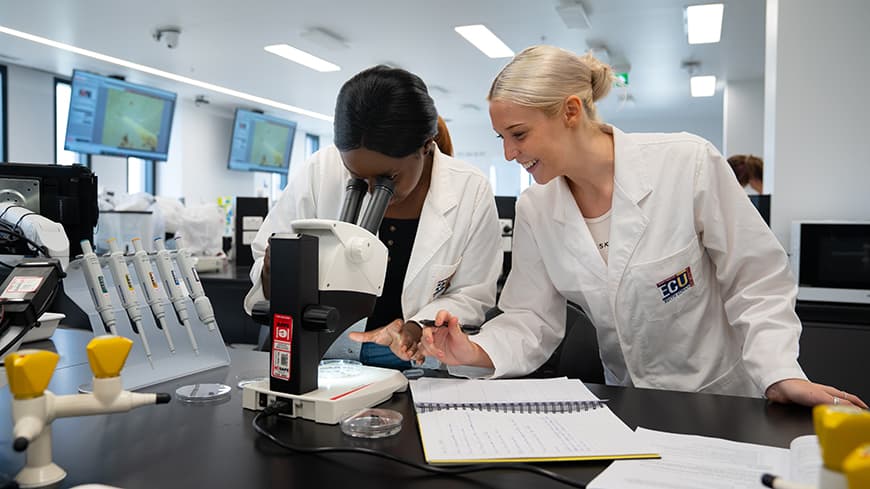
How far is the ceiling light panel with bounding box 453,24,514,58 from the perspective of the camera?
536cm

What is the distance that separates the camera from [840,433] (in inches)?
17.0

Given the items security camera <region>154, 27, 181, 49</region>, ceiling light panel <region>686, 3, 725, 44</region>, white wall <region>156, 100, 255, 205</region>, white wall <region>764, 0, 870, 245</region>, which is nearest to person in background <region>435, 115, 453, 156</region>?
white wall <region>764, 0, 870, 245</region>

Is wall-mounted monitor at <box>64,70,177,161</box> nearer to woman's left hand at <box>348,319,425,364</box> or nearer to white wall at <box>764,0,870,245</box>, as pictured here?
white wall at <box>764,0,870,245</box>

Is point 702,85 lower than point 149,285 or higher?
higher

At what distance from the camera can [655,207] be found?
1.32 meters

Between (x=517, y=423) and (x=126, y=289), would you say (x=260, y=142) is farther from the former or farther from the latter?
(x=517, y=423)

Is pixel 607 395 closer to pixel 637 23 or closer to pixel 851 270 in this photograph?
pixel 851 270

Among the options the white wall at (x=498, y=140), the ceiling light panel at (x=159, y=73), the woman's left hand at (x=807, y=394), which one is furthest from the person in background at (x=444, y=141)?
the white wall at (x=498, y=140)

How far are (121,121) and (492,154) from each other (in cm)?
688

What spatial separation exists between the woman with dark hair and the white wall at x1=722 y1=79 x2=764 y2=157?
6.24m

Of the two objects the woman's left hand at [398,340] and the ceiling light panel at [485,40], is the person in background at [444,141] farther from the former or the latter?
the ceiling light panel at [485,40]

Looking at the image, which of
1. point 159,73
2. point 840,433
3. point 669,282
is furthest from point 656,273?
point 159,73

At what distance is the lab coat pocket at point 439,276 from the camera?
1467mm

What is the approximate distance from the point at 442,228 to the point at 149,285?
651mm
